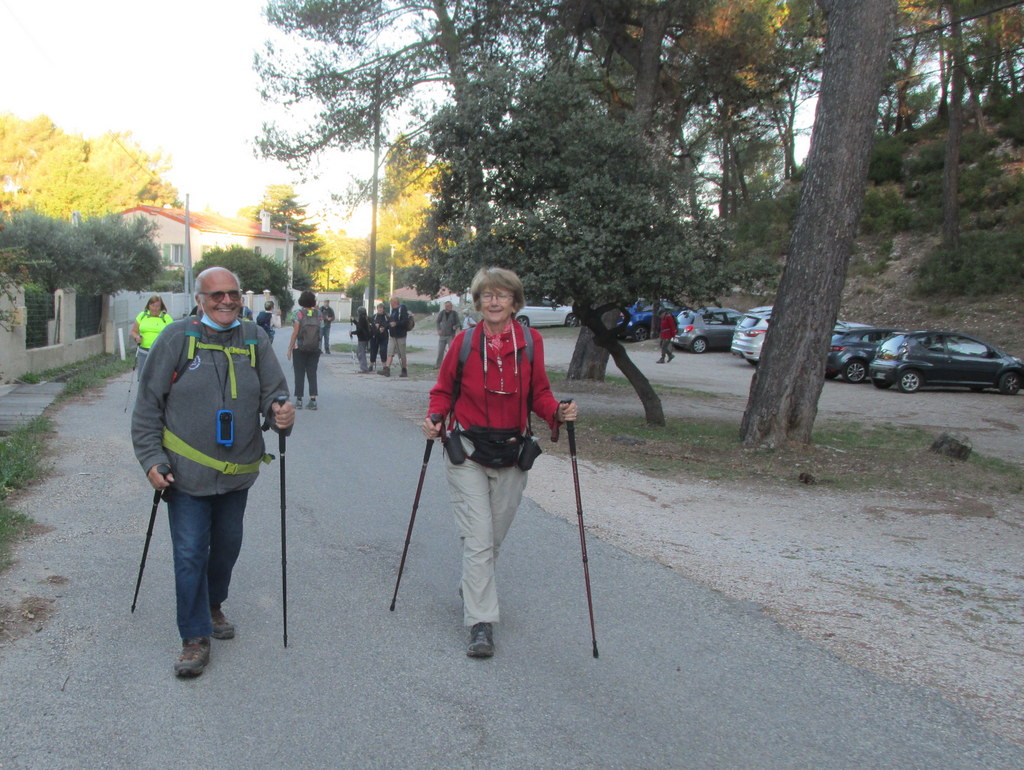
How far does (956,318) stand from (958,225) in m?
4.81

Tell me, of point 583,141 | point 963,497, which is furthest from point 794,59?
point 963,497

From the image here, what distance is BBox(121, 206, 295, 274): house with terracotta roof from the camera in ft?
206

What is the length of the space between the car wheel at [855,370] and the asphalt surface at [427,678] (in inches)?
731

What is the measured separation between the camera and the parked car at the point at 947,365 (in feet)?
69.1

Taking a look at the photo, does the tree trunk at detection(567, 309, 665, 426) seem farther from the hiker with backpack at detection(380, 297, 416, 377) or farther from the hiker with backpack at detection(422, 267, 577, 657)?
the hiker with backpack at detection(380, 297, 416, 377)

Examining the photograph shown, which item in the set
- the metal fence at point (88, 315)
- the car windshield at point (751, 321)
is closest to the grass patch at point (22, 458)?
the metal fence at point (88, 315)

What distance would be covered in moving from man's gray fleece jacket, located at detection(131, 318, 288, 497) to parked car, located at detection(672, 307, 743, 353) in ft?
96.8

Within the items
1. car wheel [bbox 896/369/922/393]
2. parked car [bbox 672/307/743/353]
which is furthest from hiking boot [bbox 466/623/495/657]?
parked car [bbox 672/307/743/353]

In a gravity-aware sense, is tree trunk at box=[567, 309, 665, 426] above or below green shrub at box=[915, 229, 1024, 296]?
below

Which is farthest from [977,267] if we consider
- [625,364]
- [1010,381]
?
[625,364]

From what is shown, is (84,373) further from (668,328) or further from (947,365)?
(947,365)

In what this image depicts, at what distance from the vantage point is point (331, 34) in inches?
680

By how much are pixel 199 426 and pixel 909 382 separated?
66.1 feet

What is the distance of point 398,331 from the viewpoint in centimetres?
2055
